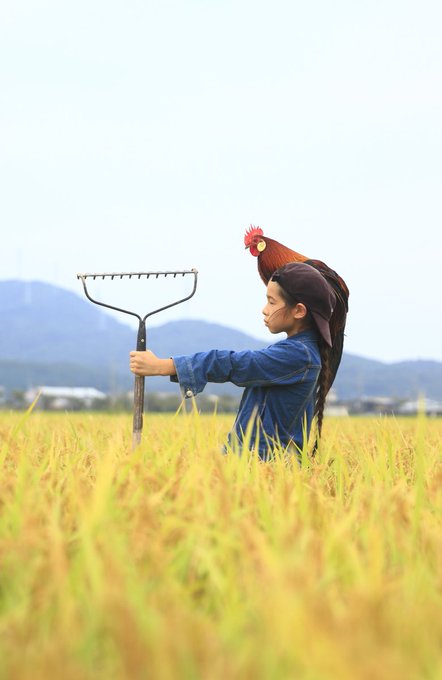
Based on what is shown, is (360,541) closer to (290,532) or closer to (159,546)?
(290,532)

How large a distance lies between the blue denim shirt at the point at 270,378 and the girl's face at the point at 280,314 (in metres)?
0.05

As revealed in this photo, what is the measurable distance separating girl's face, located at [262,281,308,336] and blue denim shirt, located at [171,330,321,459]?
0.05 metres

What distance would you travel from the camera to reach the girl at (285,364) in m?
3.53

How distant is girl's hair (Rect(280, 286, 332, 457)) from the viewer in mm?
3781

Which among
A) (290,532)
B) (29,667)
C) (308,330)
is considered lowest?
(29,667)

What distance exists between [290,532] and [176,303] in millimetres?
2028

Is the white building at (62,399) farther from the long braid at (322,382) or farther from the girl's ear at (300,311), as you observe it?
Answer: the long braid at (322,382)

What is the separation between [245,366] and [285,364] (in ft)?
0.67

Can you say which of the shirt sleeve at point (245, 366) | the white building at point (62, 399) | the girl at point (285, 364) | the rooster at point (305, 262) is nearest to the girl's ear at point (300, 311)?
the girl at point (285, 364)

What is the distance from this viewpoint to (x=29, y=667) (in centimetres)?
111

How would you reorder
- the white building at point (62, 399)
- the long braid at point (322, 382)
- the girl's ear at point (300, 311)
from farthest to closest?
the white building at point (62, 399) → the long braid at point (322, 382) → the girl's ear at point (300, 311)

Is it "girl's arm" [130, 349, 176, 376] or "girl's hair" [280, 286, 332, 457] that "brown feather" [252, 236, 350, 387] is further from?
"girl's arm" [130, 349, 176, 376]

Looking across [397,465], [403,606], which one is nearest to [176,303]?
[397,465]

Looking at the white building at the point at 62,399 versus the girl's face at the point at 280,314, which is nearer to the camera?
the girl's face at the point at 280,314
